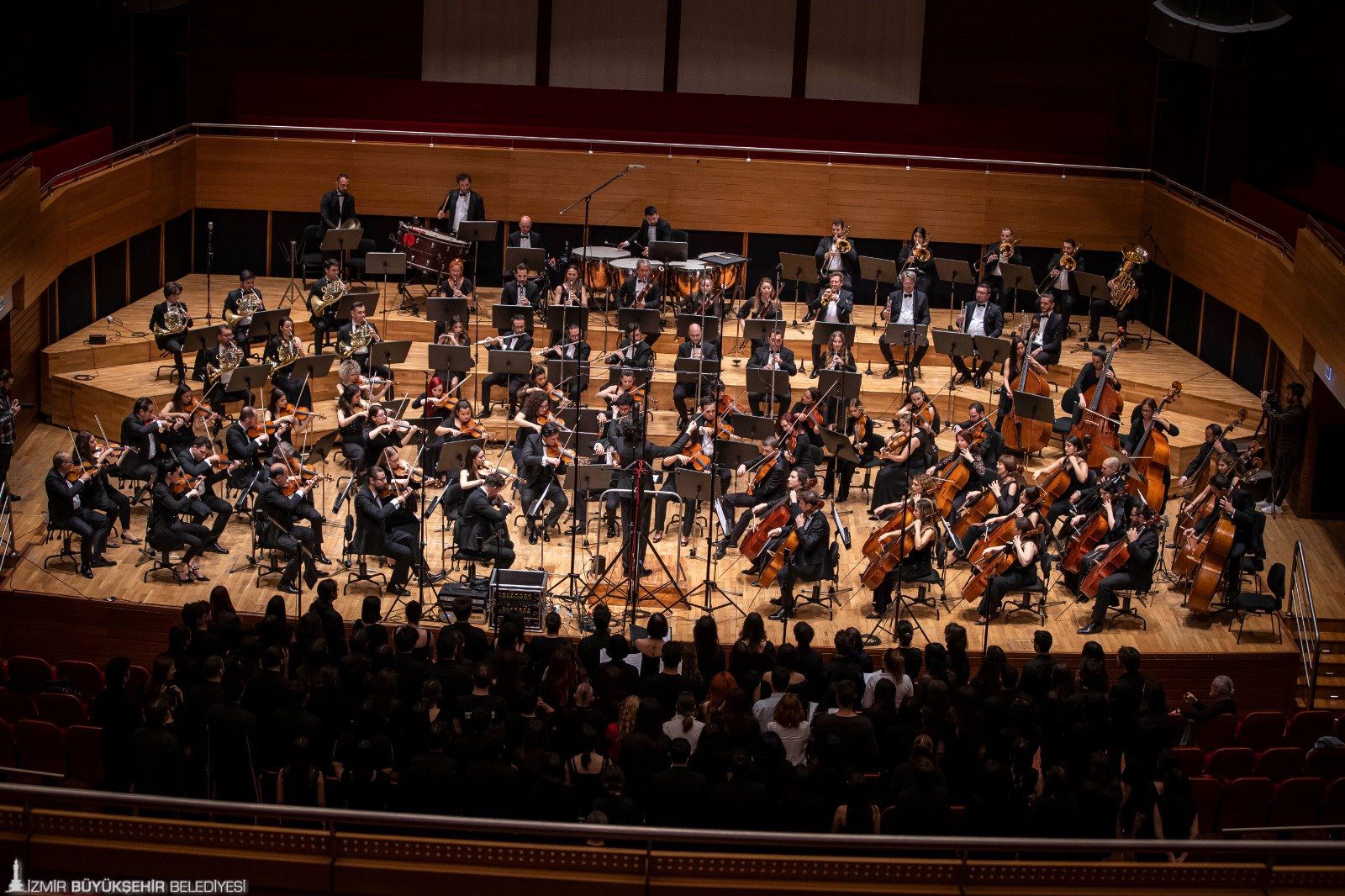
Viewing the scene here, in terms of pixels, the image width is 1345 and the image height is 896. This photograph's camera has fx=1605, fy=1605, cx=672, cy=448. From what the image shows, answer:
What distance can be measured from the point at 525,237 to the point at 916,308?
14.2ft

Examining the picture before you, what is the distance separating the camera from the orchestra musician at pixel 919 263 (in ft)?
55.6

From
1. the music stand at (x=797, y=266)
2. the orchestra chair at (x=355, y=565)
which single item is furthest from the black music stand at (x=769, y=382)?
the orchestra chair at (x=355, y=565)

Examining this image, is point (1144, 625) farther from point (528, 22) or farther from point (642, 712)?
point (528, 22)

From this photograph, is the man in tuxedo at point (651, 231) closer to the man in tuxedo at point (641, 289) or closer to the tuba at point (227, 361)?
the man in tuxedo at point (641, 289)

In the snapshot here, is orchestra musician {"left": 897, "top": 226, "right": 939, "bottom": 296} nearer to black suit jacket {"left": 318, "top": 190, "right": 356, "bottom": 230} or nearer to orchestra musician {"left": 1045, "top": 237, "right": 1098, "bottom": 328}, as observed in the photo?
orchestra musician {"left": 1045, "top": 237, "right": 1098, "bottom": 328}

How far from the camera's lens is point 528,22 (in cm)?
2061

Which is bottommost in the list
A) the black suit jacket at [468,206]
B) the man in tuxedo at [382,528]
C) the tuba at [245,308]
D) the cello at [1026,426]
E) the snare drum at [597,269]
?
the man in tuxedo at [382,528]

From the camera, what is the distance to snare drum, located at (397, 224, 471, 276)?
56.2 ft

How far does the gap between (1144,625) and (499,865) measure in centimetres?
706

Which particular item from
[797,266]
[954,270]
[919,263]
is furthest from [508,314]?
[954,270]

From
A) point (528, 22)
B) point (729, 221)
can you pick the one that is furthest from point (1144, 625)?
point (528, 22)

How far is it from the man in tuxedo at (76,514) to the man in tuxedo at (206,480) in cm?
65

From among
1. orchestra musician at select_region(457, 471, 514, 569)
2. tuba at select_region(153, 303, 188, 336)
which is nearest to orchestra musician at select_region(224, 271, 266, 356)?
tuba at select_region(153, 303, 188, 336)

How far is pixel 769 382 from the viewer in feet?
48.7
